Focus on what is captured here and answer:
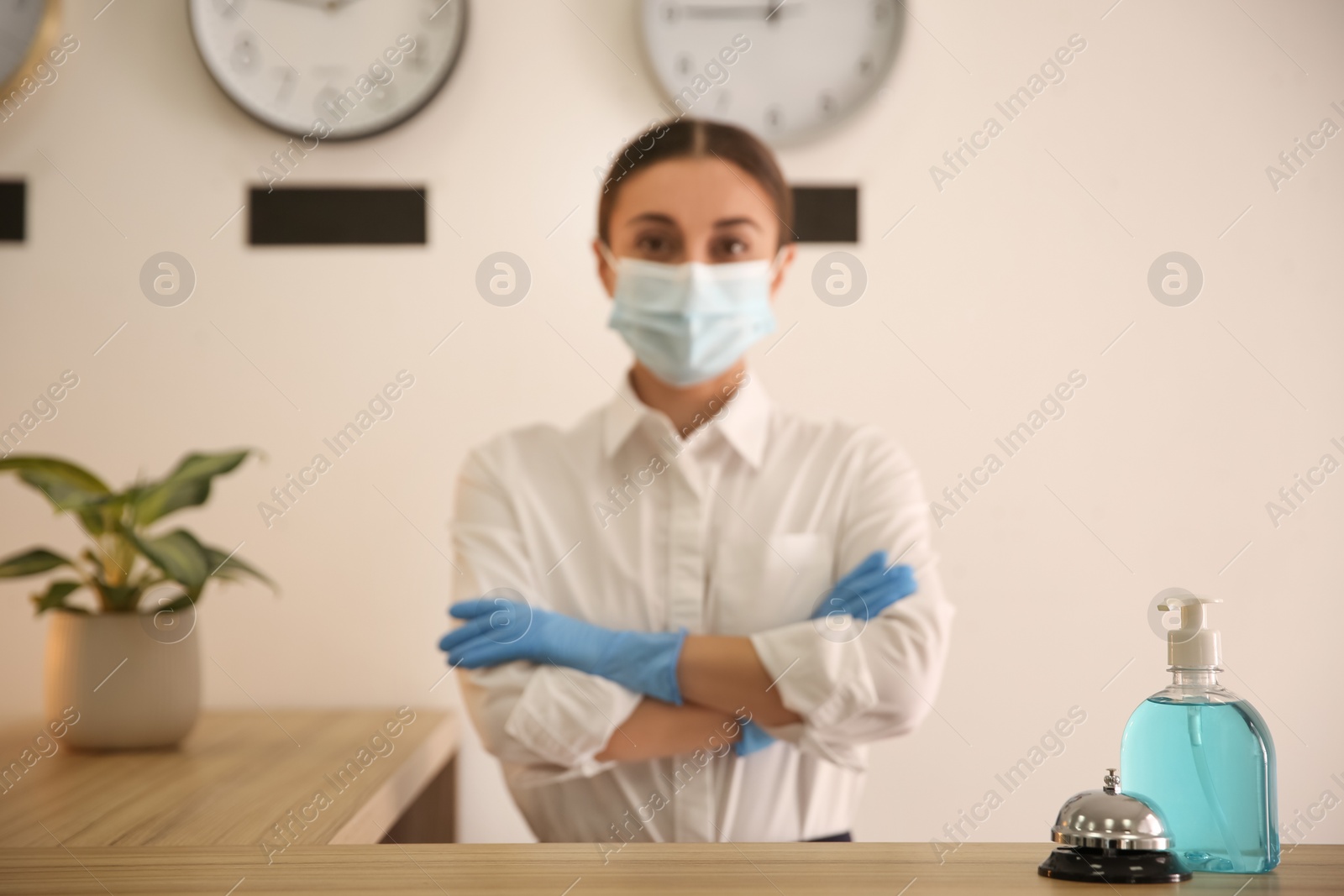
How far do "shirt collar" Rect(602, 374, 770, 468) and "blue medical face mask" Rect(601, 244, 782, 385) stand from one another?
0.05m

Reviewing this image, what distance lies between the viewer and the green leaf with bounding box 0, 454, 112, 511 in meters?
1.32

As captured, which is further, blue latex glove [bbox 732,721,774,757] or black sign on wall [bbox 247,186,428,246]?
black sign on wall [bbox 247,186,428,246]

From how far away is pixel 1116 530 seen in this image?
159 centimetres

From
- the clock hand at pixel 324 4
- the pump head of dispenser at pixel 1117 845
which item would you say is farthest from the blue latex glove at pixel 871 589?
the clock hand at pixel 324 4

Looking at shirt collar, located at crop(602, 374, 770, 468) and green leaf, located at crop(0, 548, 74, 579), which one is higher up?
shirt collar, located at crop(602, 374, 770, 468)

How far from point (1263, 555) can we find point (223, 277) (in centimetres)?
175

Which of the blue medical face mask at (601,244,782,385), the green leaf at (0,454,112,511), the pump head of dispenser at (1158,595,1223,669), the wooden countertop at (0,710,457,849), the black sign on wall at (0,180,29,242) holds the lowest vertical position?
the wooden countertop at (0,710,457,849)

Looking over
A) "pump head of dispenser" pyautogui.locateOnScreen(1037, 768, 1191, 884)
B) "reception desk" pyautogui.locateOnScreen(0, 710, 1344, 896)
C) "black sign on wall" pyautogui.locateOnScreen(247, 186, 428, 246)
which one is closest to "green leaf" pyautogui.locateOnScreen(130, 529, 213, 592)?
"reception desk" pyautogui.locateOnScreen(0, 710, 1344, 896)

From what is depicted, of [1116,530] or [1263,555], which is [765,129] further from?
[1263,555]

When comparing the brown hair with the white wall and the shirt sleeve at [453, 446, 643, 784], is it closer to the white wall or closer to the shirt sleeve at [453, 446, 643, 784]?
the white wall

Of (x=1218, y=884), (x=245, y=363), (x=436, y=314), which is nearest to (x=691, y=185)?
(x=436, y=314)

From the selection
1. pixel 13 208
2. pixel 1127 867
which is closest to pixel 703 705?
pixel 1127 867

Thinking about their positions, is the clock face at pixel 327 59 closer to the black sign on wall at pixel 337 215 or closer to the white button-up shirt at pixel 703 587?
the black sign on wall at pixel 337 215

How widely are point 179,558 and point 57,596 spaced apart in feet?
0.69
